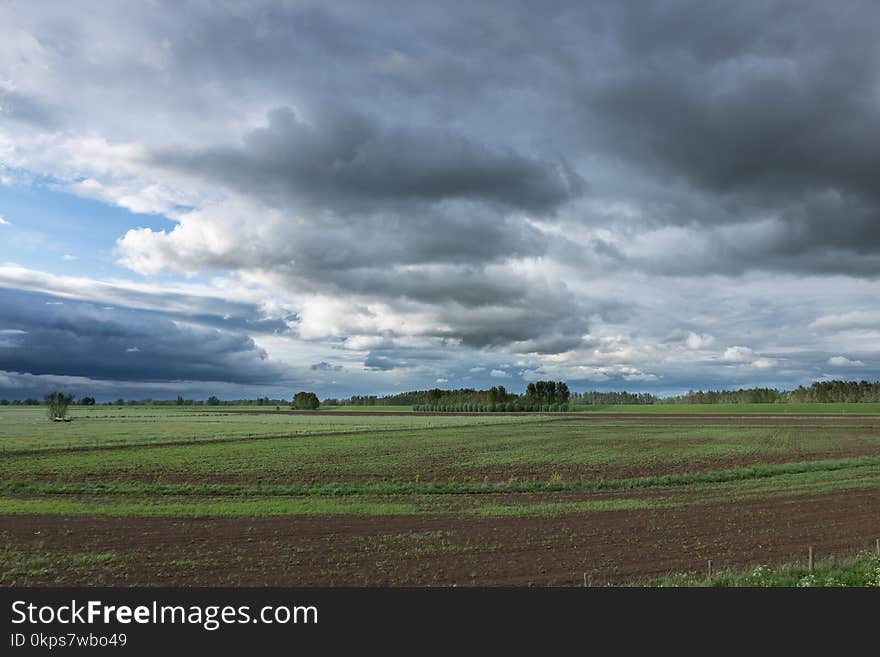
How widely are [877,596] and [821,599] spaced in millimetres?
1031

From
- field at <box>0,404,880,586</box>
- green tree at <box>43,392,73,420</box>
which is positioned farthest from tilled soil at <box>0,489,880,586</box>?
green tree at <box>43,392,73,420</box>

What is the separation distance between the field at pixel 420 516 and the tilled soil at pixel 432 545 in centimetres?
11

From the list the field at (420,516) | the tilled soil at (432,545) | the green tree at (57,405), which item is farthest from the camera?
the green tree at (57,405)

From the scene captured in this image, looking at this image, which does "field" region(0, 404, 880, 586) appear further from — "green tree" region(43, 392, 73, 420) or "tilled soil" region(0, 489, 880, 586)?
"green tree" region(43, 392, 73, 420)

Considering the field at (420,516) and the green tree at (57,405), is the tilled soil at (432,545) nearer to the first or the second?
the field at (420,516)

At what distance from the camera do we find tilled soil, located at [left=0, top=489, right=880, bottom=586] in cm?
1828

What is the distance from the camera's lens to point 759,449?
6462 centimetres

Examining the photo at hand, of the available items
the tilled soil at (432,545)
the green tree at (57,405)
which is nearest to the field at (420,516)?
the tilled soil at (432,545)

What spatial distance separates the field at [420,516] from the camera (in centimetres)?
1908

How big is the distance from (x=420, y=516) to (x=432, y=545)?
640 cm

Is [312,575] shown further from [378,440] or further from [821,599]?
[378,440]

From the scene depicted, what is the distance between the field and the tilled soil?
0.34ft

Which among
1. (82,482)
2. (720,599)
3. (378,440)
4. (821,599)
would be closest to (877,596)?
(821,599)

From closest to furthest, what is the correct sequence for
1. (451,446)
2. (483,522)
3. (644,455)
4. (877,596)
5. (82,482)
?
(877,596) < (483,522) < (82,482) < (644,455) < (451,446)
